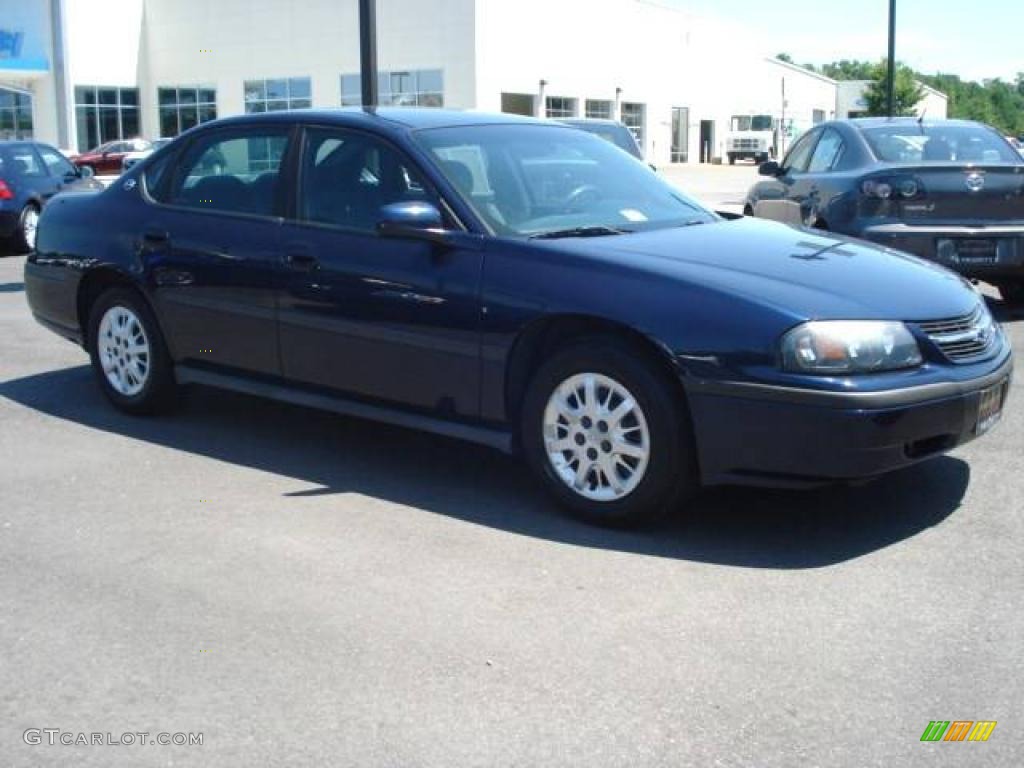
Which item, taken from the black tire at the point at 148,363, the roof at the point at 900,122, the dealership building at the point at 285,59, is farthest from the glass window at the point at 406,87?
the black tire at the point at 148,363

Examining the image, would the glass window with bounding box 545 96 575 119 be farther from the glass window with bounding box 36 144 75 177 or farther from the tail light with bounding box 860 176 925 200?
the tail light with bounding box 860 176 925 200

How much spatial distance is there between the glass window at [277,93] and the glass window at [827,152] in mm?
37411

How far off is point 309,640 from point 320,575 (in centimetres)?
59

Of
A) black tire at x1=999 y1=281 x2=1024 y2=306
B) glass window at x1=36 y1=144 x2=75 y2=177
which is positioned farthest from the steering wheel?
glass window at x1=36 y1=144 x2=75 y2=177

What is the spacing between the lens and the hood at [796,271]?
4.70 m

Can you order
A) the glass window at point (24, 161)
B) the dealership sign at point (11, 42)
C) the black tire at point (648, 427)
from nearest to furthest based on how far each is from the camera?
the black tire at point (648, 427) < the glass window at point (24, 161) < the dealership sign at point (11, 42)

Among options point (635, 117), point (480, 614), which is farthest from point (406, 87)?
point (480, 614)

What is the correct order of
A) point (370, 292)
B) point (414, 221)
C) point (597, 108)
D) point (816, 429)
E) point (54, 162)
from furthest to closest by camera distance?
point (597, 108) → point (54, 162) → point (370, 292) → point (414, 221) → point (816, 429)

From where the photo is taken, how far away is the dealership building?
4388 centimetres

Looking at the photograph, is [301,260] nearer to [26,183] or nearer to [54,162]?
[26,183]

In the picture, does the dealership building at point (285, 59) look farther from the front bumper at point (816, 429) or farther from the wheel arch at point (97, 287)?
the front bumper at point (816, 429)

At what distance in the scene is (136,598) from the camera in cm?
438

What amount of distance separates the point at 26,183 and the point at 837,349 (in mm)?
15113

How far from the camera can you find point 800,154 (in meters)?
11.6
